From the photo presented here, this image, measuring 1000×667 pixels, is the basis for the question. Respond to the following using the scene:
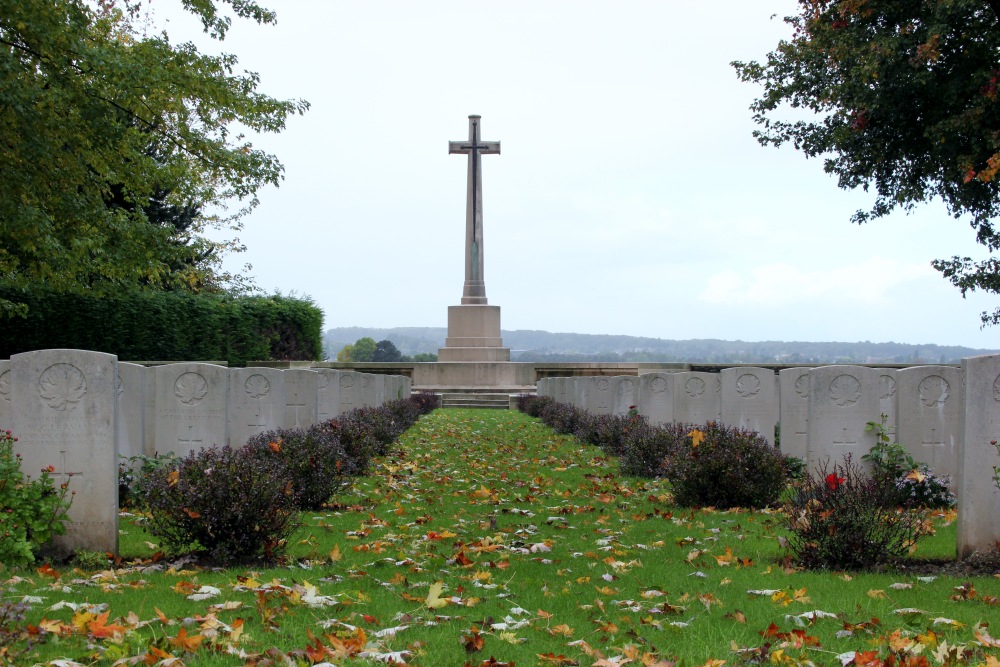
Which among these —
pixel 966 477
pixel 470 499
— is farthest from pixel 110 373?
pixel 966 477

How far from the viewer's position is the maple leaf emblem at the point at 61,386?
611 centimetres

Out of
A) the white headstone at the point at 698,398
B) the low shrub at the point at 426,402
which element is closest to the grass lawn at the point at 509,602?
the white headstone at the point at 698,398

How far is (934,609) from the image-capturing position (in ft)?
15.5

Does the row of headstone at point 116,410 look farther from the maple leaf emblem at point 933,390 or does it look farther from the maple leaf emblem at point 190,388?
the maple leaf emblem at point 933,390

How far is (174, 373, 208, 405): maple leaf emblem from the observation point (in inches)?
372

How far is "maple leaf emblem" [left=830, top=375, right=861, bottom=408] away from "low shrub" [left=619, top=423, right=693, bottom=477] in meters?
2.10

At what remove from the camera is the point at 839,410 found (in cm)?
848

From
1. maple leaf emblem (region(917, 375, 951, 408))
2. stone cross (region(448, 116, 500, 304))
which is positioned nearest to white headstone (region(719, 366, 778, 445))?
maple leaf emblem (region(917, 375, 951, 408))

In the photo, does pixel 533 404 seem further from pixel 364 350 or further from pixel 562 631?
pixel 364 350


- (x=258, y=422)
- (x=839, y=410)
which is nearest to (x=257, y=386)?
(x=258, y=422)

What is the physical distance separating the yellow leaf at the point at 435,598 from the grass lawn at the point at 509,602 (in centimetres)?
1

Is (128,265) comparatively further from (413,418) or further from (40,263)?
(413,418)

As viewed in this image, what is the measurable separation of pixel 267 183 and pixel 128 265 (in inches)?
109

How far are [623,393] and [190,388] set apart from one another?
895 cm
